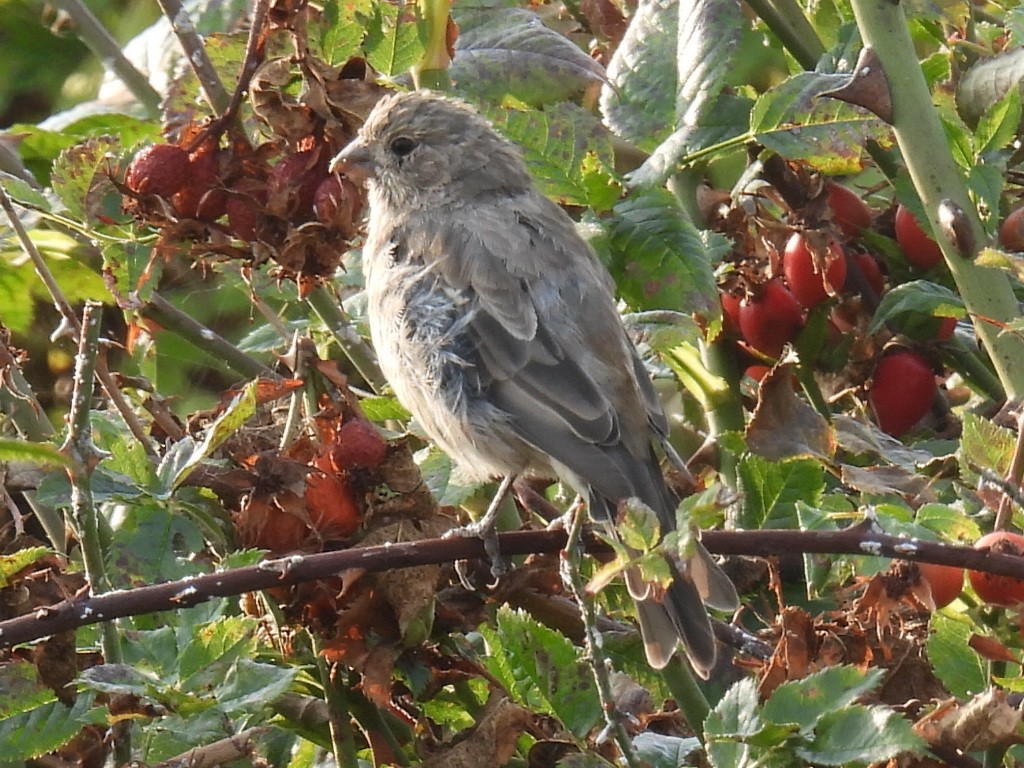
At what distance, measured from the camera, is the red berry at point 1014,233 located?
8.85 feet

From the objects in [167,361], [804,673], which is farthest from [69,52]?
[804,673]

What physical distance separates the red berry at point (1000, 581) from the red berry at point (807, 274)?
0.91m

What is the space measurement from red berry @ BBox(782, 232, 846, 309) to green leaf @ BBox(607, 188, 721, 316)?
0.30m

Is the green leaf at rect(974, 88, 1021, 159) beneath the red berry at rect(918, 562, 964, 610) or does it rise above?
above

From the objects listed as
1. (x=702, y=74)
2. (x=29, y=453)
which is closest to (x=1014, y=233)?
(x=702, y=74)

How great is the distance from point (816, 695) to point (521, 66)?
1343 millimetres

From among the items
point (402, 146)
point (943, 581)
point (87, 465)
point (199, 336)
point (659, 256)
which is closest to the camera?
point (87, 465)

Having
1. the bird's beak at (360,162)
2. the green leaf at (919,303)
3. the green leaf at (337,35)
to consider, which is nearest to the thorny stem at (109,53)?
the bird's beak at (360,162)

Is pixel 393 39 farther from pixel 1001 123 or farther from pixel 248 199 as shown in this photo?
pixel 1001 123

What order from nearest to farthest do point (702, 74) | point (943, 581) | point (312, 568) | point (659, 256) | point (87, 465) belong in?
point (312, 568), point (87, 465), point (943, 581), point (659, 256), point (702, 74)

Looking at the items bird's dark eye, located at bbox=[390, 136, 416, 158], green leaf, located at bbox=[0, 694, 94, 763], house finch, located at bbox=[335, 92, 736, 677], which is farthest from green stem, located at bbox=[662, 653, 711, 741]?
bird's dark eye, located at bbox=[390, 136, 416, 158]

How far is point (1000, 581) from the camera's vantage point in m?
1.97

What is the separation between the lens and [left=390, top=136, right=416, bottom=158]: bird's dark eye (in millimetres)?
3400

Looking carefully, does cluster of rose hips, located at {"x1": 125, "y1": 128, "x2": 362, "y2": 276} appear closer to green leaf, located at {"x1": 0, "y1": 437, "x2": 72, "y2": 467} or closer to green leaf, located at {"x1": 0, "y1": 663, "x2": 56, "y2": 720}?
green leaf, located at {"x1": 0, "y1": 437, "x2": 72, "y2": 467}
